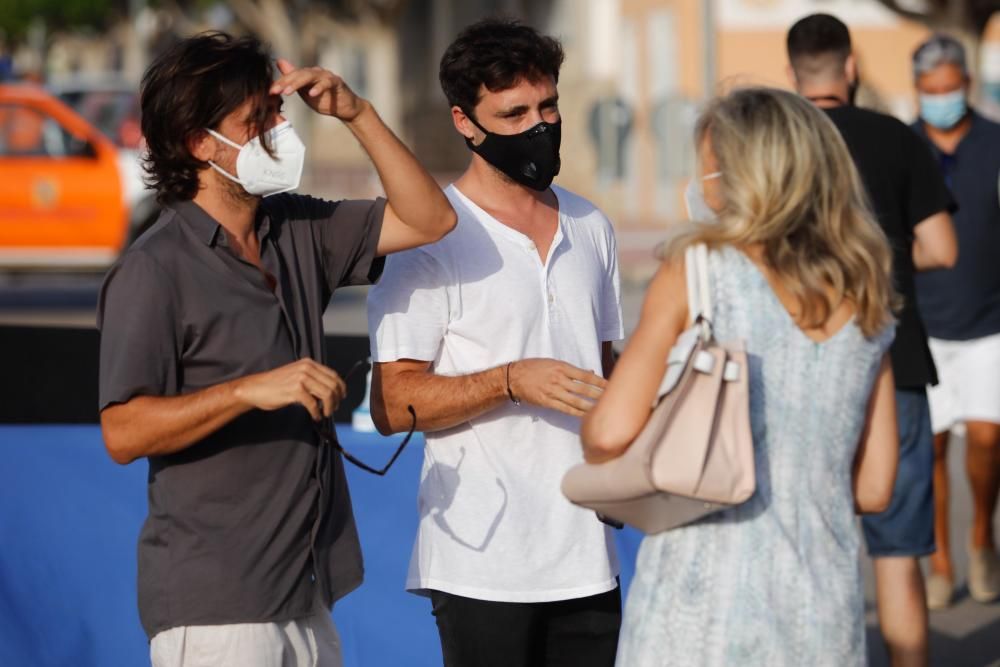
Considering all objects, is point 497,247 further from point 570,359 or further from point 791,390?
point 791,390

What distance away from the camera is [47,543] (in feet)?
Answer: 16.3

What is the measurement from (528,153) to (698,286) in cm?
91

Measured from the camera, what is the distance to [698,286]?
2.77m

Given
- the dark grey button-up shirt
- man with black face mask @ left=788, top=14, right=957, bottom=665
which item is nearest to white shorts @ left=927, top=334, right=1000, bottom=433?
man with black face mask @ left=788, top=14, right=957, bottom=665

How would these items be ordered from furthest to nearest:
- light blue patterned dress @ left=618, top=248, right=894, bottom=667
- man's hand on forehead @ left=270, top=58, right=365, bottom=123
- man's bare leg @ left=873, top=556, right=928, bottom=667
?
man's bare leg @ left=873, top=556, right=928, bottom=667 → man's hand on forehead @ left=270, top=58, right=365, bottom=123 → light blue patterned dress @ left=618, top=248, right=894, bottom=667

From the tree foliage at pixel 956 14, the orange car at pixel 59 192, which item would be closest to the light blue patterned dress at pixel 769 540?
the orange car at pixel 59 192

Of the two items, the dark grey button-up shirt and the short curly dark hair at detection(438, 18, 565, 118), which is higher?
the short curly dark hair at detection(438, 18, 565, 118)

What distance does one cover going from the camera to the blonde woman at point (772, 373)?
109 inches

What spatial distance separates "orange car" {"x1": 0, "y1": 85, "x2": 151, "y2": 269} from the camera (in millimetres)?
16047

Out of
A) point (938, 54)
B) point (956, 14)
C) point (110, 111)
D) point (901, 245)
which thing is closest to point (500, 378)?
point (901, 245)

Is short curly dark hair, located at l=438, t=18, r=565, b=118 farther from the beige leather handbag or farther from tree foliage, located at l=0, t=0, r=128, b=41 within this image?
tree foliage, located at l=0, t=0, r=128, b=41

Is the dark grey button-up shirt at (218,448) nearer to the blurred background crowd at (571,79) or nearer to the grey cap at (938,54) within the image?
the blurred background crowd at (571,79)

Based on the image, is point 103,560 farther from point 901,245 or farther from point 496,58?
point 901,245

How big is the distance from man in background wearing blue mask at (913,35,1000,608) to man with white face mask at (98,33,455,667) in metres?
3.90
